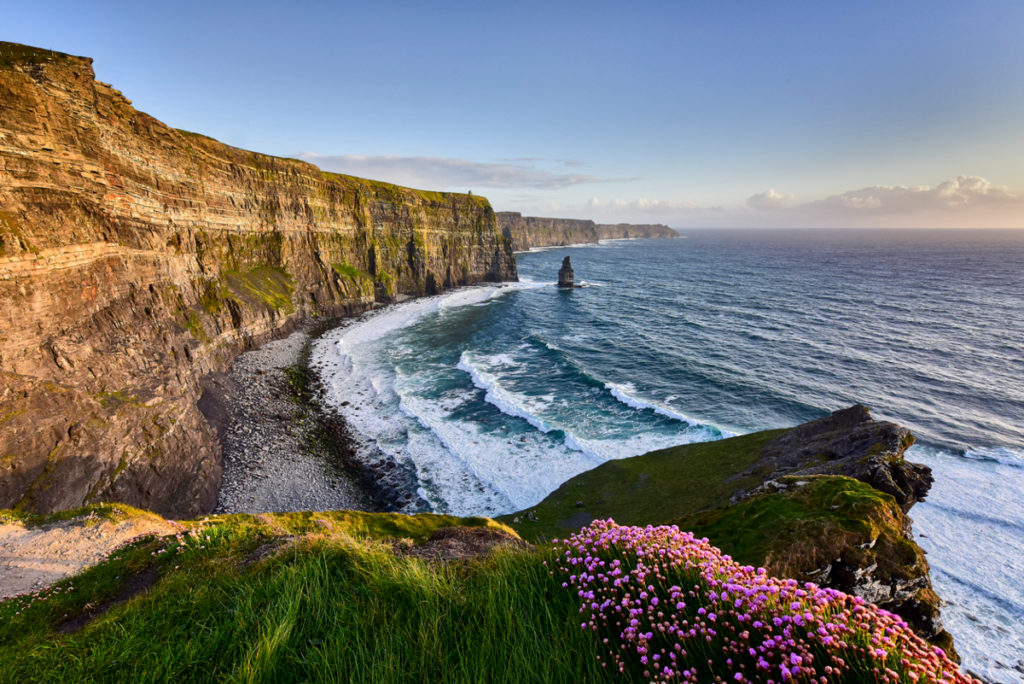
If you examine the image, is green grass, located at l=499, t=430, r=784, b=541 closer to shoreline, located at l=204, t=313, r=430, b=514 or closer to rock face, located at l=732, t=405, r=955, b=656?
rock face, located at l=732, t=405, r=955, b=656

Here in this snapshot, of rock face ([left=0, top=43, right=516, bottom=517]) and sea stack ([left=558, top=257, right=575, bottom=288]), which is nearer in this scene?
rock face ([left=0, top=43, right=516, bottom=517])

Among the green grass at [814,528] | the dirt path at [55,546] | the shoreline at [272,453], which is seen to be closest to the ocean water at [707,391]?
the shoreline at [272,453]

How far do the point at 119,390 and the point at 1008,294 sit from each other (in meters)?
120

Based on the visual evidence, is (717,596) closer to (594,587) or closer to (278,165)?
(594,587)

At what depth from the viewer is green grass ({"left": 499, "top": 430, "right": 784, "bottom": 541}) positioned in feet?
53.0

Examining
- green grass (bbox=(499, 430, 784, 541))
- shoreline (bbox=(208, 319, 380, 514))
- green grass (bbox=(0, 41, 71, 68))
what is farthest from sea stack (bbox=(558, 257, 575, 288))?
green grass (bbox=(0, 41, 71, 68))

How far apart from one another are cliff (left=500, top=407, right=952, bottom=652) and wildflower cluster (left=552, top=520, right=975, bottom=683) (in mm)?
4475

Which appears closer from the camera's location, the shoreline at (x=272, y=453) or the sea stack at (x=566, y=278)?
the shoreline at (x=272, y=453)

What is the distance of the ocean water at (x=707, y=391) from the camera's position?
679 inches

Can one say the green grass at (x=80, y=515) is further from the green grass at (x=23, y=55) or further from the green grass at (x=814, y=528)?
the green grass at (x=23, y=55)

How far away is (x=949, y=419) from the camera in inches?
1073

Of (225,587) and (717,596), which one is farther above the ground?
(717,596)

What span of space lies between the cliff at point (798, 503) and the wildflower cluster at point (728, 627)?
447 centimetres

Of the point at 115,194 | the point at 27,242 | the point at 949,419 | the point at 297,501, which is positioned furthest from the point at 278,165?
the point at 949,419
